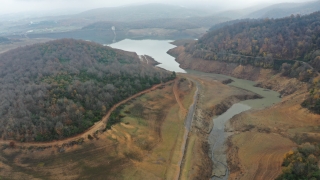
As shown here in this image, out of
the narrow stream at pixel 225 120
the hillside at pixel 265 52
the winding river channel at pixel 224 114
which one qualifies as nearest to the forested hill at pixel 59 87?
the winding river channel at pixel 224 114

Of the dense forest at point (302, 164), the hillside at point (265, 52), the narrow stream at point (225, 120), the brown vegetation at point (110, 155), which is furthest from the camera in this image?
the hillside at point (265, 52)

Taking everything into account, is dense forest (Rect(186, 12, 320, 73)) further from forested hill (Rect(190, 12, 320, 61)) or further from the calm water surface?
the calm water surface

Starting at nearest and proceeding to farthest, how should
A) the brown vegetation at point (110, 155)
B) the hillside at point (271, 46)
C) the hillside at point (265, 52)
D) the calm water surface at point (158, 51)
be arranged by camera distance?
1. the brown vegetation at point (110, 155)
2. the hillside at point (265, 52)
3. the hillside at point (271, 46)
4. the calm water surface at point (158, 51)

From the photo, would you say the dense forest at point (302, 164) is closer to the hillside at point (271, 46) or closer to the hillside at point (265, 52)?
the hillside at point (265, 52)

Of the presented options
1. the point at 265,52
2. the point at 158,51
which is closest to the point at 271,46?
the point at 265,52

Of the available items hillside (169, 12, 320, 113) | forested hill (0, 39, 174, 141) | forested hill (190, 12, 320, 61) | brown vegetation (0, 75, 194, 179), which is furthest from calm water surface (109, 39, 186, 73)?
brown vegetation (0, 75, 194, 179)
